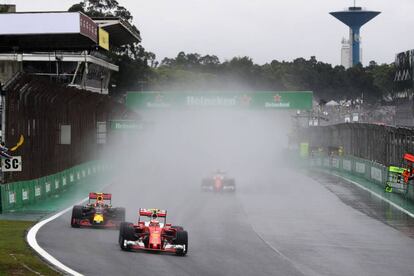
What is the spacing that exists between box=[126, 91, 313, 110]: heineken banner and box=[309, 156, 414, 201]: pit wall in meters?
5.68

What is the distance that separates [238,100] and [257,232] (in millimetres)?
54099

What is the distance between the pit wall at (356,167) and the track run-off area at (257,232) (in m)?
1.43

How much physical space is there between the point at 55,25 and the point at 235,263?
36807mm

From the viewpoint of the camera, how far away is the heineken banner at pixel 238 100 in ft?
260

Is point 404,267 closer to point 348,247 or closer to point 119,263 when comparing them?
point 348,247

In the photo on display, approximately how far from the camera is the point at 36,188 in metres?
34.0

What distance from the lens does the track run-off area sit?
726 inches

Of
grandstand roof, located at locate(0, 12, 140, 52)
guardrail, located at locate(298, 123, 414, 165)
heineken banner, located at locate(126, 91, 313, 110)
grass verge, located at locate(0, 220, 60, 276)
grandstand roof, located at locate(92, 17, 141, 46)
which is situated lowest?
grass verge, located at locate(0, 220, 60, 276)

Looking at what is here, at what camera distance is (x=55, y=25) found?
53031 mm

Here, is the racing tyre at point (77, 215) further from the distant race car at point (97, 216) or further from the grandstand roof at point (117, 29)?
the grandstand roof at point (117, 29)

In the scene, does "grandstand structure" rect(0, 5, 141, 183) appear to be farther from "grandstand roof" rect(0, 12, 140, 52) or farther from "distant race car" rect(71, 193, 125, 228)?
"distant race car" rect(71, 193, 125, 228)

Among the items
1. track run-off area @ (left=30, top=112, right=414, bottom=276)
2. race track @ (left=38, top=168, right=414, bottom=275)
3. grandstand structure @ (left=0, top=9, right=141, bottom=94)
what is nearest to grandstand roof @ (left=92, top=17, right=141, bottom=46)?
grandstand structure @ (left=0, top=9, right=141, bottom=94)

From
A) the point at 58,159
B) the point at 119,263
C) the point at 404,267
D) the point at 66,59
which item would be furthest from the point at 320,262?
the point at 66,59

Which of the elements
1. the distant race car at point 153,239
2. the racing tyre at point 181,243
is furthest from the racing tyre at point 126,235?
→ the racing tyre at point 181,243
